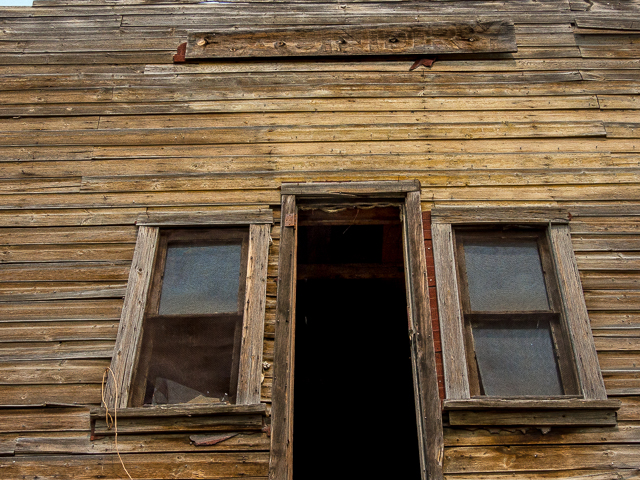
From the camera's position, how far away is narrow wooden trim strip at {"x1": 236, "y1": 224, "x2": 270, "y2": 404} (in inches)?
154

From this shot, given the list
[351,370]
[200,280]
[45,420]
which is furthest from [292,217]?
[351,370]

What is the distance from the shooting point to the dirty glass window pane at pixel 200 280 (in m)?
4.34

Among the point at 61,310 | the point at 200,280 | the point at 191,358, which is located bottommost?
the point at 191,358

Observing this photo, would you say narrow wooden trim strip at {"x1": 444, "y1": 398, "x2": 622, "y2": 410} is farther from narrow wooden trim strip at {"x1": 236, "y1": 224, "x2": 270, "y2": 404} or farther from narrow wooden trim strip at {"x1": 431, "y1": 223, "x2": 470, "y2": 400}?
narrow wooden trim strip at {"x1": 236, "y1": 224, "x2": 270, "y2": 404}

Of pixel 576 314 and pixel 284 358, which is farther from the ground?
pixel 576 314

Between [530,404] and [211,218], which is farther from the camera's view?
[211,218]

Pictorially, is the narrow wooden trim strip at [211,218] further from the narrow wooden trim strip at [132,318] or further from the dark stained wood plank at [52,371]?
the dark stained wood plank at [52,371]

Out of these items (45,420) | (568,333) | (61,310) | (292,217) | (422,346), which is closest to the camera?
(45,420)

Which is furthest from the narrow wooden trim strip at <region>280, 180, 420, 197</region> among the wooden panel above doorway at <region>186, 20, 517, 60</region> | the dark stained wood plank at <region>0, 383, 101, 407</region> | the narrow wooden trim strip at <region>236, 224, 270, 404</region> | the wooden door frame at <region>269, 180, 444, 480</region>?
the dark stained wood plank at <region>0, 383, 101, 407</region>

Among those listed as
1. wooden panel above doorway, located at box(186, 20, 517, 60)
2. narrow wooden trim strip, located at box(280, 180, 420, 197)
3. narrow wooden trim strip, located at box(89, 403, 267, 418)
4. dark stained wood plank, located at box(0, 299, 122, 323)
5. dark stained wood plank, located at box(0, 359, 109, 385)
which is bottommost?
narrow wooden trim strip, located at box(89, 403, 267, 418)

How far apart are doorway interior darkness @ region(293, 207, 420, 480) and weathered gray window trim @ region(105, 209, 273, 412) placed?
8.81 feet

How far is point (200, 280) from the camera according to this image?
445 centimetres

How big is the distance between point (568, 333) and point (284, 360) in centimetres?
211

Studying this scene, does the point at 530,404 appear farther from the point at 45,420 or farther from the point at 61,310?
the point at 61,310
